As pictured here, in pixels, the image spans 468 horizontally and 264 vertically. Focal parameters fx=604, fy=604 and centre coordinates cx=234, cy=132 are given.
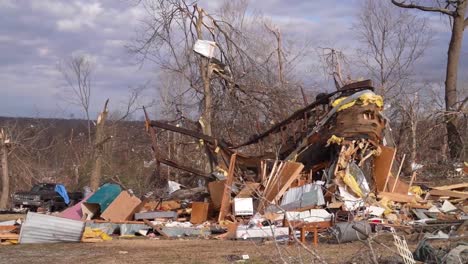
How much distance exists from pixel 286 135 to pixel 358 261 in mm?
11165

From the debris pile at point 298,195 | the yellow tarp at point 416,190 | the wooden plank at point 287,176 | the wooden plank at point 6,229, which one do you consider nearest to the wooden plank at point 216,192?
the debris pile at point 298,195

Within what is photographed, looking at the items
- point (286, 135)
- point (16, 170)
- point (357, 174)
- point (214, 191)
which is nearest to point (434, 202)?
point (357, 174)

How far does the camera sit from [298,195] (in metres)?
15.1

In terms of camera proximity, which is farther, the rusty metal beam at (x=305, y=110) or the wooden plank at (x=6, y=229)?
the rusty metal beam at (x=305, y=110)

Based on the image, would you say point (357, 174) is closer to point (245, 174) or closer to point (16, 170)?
point (245, 174)

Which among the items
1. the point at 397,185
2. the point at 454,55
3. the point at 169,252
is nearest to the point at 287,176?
the point at 397,185

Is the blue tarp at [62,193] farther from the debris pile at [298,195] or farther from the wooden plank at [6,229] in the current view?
the wooden plank at [6,229]

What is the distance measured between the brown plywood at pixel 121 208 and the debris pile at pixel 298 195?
0.09 ft

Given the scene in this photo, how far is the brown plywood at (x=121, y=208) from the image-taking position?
1594 centimetres

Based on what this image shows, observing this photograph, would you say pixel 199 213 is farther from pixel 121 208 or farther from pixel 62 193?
pixel 62 193

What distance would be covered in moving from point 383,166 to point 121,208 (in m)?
7.23

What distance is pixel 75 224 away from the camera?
1326cm

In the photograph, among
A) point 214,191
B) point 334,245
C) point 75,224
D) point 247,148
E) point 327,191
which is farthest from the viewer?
point 247,148

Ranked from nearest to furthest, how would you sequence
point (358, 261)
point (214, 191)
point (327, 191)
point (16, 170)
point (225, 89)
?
point (358, 261) < point (327, 191) < point (214, 191) < point (225, 89) < point (16, 170)
